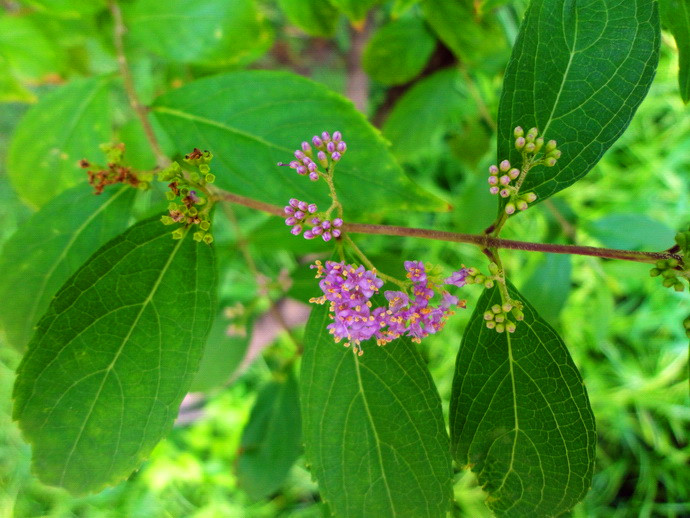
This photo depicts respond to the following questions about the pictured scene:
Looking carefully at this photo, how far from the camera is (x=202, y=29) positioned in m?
2.07

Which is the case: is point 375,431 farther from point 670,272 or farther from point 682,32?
point 682,32

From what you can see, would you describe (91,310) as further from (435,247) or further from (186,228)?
(435,247)

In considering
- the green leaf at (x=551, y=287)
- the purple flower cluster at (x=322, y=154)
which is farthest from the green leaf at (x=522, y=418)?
the green leaf at (x=551, y=287)

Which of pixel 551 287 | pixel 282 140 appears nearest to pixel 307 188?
pixel 282 140

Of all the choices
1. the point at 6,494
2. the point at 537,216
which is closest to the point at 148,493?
the point at 6,494

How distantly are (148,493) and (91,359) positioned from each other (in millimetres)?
3484

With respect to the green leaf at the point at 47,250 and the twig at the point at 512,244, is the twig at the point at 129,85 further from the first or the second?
the twig at the point at 512,244

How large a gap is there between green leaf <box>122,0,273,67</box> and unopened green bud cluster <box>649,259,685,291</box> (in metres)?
1.69

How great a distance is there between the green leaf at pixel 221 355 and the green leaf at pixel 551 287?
1382 mm

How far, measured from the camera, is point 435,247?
4.07 m

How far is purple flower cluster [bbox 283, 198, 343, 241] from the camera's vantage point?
1.26 m

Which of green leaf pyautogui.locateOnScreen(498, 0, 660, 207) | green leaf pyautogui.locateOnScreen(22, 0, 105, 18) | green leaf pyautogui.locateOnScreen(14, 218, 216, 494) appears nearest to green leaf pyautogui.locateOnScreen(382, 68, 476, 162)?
green leaf pyautogui.locateOnScreen(498, 0, 660, 207)

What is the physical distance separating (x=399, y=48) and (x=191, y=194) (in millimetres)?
1498

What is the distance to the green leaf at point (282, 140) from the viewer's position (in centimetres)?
154
